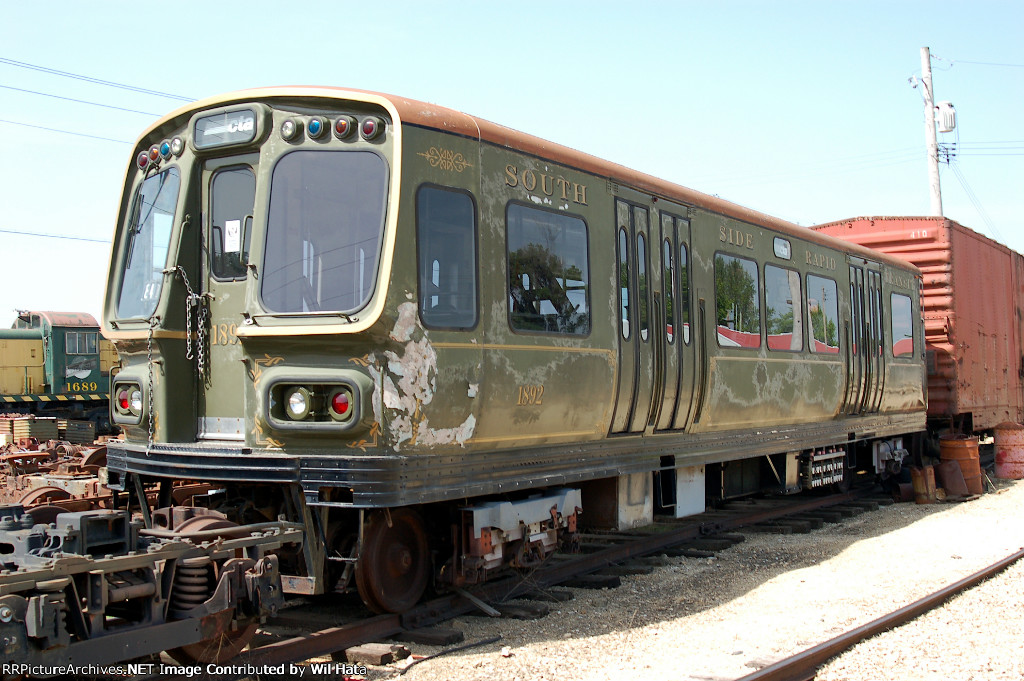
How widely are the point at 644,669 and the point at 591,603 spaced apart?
1.55 m

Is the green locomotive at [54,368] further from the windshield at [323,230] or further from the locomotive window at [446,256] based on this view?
the locomotive window at [446,256]

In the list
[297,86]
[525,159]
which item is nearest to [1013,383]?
[525,159]

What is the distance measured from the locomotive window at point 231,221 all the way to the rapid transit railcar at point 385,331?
15 mm

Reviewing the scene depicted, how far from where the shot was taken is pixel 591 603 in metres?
6.83

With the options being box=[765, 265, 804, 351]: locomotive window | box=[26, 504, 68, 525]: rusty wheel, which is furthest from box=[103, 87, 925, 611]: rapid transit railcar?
box=[765, 265, 804, 351]: locomotive window

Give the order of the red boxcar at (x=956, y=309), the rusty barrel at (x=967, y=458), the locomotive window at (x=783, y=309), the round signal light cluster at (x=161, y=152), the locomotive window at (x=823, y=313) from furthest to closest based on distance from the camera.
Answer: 1. the red boxcar at (x=956, y=309)
2. the rusty barrel at (x=967, y=458)
3. the locomotive window at (x=823, y=313)
4. the locomotive window at (x=783, y=309)
5. the round signal light cluster at (x=161, y=152)

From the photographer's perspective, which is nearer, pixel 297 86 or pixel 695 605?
pixel 297 86

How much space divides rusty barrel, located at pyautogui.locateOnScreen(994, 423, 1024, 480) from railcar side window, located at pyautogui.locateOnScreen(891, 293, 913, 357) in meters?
3.47

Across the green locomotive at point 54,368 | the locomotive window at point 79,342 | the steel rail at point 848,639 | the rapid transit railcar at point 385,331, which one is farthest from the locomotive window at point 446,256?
the locomotive window at point 79,342

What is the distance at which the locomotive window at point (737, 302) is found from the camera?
28.9 ft

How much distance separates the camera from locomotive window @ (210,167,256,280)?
5.93 m

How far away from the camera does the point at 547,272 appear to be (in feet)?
21.7

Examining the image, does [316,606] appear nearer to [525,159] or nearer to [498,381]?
[498,381]

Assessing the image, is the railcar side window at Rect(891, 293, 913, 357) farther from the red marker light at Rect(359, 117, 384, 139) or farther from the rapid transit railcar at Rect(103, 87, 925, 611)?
the red marker light at Rect(359, 117, 384, 139)
